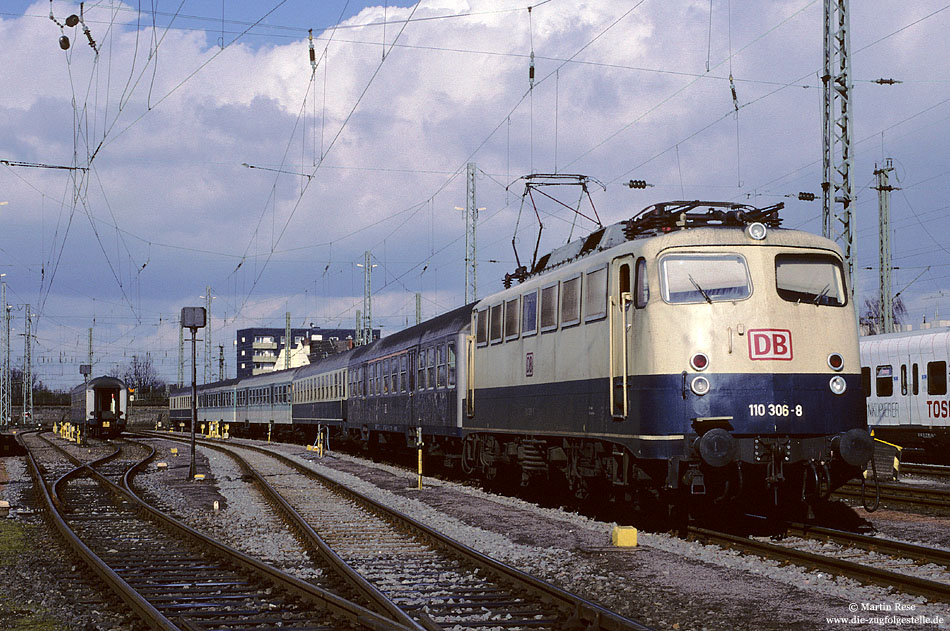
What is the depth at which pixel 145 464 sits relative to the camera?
98.4 ft

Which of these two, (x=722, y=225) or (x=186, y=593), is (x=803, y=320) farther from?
(x=186, y=593)

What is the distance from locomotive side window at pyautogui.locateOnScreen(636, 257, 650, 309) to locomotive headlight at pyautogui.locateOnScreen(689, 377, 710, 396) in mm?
1111

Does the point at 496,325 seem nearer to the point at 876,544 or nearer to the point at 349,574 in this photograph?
the point at 876,544

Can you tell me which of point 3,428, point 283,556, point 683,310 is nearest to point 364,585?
point 283,556

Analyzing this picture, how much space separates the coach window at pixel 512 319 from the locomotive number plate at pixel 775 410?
229 inches

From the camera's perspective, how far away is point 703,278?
12383mm

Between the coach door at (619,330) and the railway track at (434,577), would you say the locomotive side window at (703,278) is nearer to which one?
the coach door at (619,330)

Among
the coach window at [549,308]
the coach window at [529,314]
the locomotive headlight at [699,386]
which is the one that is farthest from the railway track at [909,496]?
the coach window at [529,314]

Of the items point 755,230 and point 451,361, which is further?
point 451,361

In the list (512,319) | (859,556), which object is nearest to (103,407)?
(512,319)

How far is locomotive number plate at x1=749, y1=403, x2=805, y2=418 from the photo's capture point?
11953 millimetres

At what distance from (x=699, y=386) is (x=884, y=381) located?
17.4 meters

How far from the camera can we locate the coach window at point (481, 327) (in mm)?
19234

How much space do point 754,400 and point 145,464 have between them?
22042 mm
